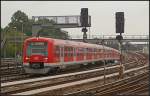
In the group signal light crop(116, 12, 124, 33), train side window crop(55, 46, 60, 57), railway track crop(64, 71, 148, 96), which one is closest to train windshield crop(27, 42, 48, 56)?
train side window crop(55, 46, 60, 57)

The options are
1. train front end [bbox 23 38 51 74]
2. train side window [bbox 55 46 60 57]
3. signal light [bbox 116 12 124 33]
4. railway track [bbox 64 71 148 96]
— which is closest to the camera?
railway track [bbox 64 71 148 96]

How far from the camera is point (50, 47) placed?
32.1 m

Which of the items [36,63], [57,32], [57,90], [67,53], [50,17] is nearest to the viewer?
[57,90]

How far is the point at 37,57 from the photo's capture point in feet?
105

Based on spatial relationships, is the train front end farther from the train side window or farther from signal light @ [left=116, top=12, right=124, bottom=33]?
signal light @ [left=116, top=12, right=124, bottom=33]

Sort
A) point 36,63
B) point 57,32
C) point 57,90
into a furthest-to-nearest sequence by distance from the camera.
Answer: point 57,32, point 36,63, point 57,90

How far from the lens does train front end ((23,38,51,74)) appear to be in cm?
3188

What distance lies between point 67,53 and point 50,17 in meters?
35.8

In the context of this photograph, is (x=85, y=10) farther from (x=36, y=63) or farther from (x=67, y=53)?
(x=67, y=53)

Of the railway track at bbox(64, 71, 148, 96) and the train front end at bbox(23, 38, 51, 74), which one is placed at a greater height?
the train front end at bbox(23, 38, 51, 74)

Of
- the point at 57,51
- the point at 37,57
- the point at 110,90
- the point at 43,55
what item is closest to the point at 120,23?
the point at 110,90

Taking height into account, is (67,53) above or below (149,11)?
below

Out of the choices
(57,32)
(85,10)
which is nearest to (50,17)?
(57,32)

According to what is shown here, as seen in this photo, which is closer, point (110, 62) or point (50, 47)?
point (50, 47)
